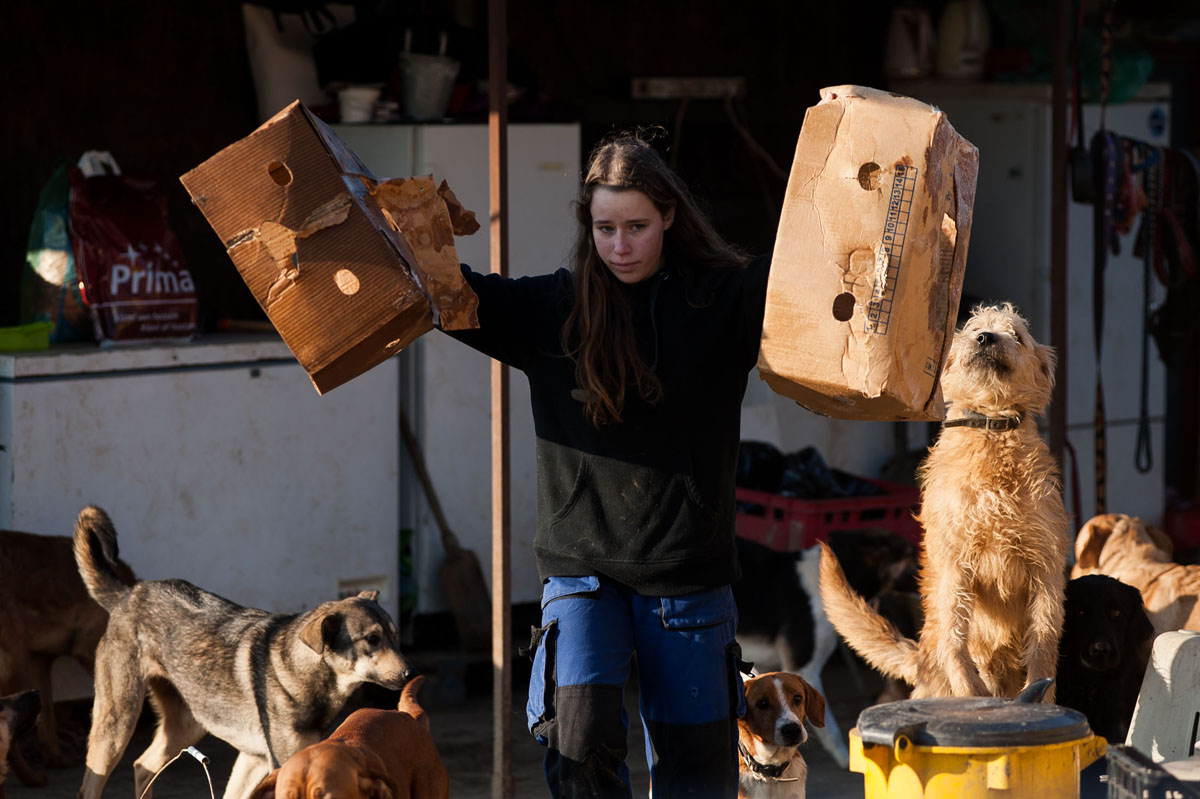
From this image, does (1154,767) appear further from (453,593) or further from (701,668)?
(453,593)

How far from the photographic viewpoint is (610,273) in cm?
327

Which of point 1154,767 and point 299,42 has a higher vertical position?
point 299,42

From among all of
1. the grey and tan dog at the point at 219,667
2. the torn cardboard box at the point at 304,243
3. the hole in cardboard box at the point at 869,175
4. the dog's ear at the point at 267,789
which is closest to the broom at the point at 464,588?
the grey and tan dog at the point at 219,667

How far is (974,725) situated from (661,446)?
85 cm

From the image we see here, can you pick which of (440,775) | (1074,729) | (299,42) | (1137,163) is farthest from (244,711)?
(1137,163)

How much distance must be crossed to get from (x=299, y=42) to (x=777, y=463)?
281 centimetres

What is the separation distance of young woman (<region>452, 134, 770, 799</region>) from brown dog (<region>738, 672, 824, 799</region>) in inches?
30.6

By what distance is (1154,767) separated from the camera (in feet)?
8.79

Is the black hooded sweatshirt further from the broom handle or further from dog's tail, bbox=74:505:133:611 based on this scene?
the broom handle

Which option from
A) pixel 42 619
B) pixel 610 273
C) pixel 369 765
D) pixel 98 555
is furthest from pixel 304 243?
pixel 42 619

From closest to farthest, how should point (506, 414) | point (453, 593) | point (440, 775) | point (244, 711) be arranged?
1. point (440, 775)
2. point (244, 711)
3. point (506, 414)
4. point (453, 593)

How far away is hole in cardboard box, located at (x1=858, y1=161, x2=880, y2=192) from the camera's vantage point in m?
2.99

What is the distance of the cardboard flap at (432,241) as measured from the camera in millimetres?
3148

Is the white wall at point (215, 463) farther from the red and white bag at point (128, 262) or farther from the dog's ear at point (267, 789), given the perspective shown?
the dog's ear at point (267, 789)
